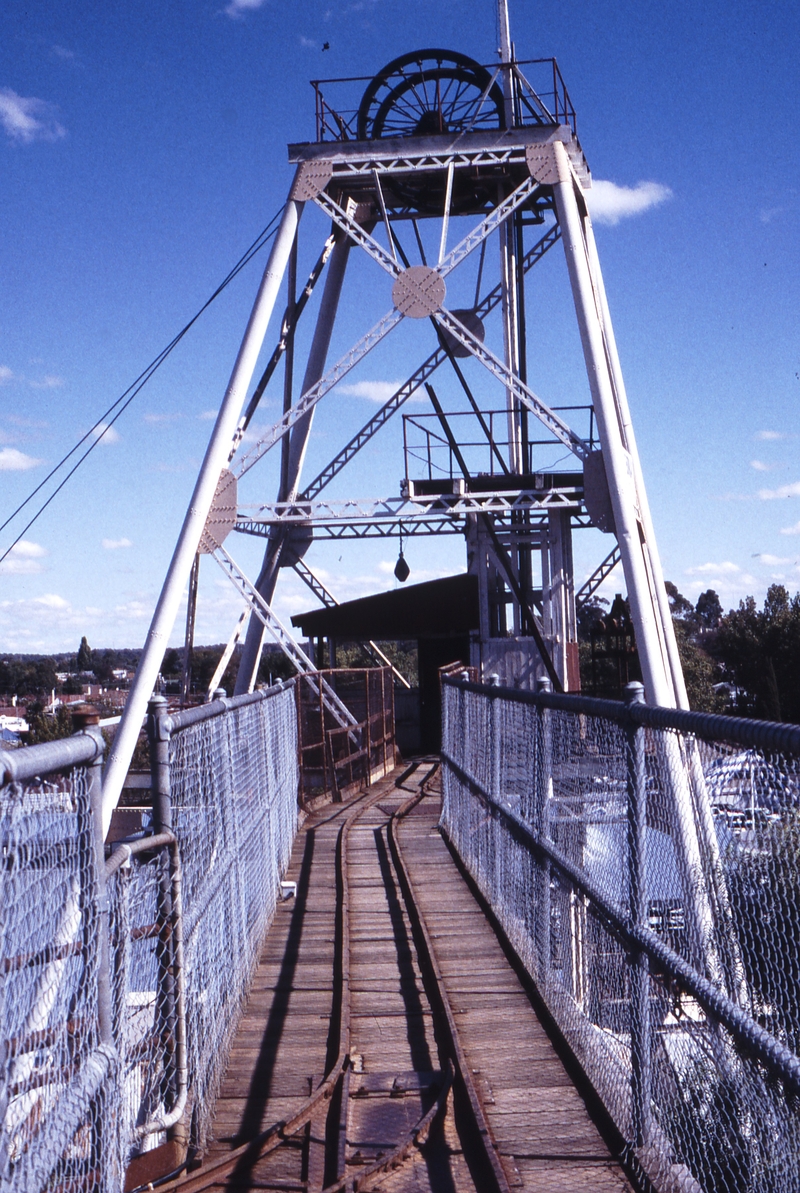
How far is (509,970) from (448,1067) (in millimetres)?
1850

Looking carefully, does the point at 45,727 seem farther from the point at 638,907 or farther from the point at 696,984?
the point at 696,984

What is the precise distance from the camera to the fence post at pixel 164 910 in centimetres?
445

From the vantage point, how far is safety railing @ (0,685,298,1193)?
2520mm

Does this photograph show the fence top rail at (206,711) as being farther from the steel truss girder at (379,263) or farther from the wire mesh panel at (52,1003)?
the steel truss girder at (379,263)

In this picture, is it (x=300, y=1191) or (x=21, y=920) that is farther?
(x=300, y=1191)

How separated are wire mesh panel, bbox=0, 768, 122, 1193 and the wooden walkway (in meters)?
1.65

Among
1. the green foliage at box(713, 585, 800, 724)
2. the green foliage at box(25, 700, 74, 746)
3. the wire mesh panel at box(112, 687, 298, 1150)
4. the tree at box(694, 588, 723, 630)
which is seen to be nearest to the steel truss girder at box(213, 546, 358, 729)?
the wire mesh panel at box(112, 687, 298, 1150)

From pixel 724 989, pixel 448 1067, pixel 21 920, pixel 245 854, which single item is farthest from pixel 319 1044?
pixel 21 920

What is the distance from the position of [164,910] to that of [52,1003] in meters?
1.58

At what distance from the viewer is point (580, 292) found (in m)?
16.1

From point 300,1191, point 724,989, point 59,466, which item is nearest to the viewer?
point 724,989

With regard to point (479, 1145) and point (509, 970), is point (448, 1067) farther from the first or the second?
point (509, 970)

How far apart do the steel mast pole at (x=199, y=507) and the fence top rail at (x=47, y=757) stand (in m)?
11.4

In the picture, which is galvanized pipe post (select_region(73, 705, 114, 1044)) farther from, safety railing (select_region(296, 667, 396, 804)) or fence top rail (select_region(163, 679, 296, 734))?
safety railing (select_region(296, 667, 396, 804))
